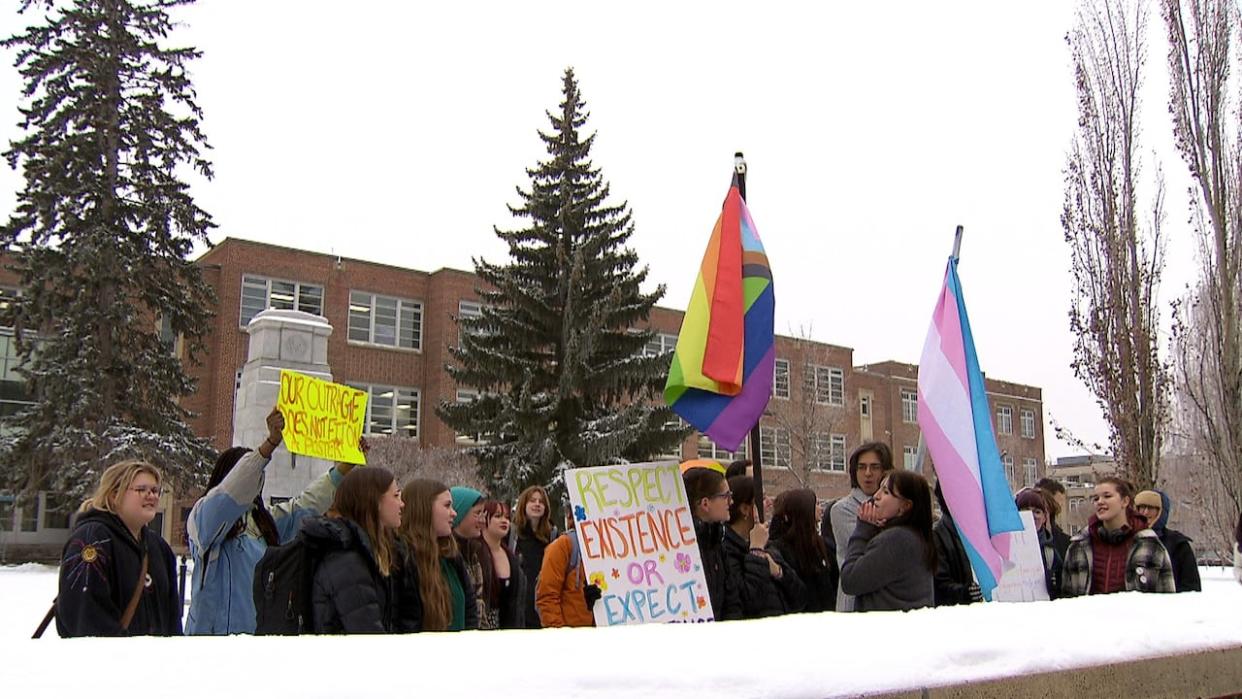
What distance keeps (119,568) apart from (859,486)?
3.77 metres

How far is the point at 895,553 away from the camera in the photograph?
4461 mm

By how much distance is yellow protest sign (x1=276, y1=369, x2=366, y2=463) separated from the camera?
7.32m

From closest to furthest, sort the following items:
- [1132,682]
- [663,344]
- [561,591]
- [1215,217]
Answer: [1132,682]
[561,591]
[1215,217]
[663,344]

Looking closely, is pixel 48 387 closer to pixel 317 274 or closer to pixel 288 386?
pixel 317 274

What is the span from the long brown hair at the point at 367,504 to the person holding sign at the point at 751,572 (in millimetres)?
1865

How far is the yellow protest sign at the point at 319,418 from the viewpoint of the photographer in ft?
24.0

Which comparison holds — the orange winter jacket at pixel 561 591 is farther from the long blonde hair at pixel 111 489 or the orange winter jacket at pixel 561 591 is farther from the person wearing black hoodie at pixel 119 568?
the long blonde hair at pixel 111 489

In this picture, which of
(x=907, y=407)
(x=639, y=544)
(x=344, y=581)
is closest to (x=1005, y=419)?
(x=907, y=407)

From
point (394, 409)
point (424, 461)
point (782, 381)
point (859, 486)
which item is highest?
point (782, 381)

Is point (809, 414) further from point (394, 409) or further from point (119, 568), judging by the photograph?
point (119, 568)

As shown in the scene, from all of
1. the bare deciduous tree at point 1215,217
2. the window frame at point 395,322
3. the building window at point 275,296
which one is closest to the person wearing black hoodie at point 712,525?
the bare deciduous tree at point 1215,217

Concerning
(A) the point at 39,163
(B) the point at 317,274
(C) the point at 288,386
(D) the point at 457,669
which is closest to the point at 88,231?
(A) the point at 39,163

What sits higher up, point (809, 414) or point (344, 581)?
point (809, 414)

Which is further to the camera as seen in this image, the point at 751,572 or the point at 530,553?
the point at 530,553
